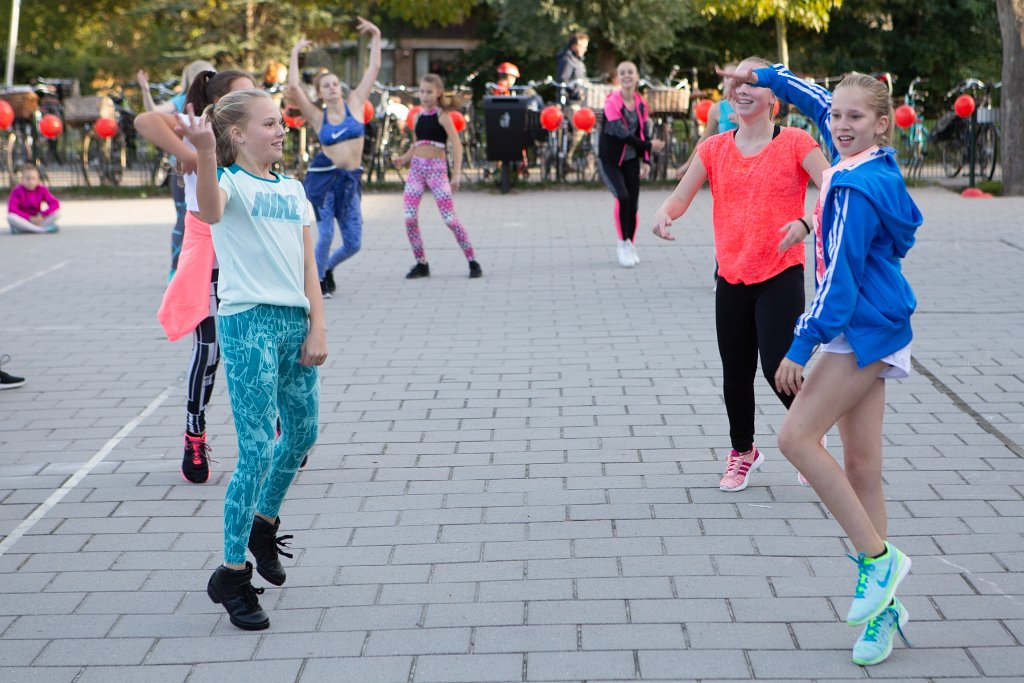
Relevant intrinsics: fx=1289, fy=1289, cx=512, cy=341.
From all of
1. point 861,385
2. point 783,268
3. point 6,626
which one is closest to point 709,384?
point 783,268

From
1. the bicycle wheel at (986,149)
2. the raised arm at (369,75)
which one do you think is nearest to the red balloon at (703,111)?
the bicycle wheel at (986,149)

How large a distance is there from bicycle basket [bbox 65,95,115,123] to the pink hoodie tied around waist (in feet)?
52.6

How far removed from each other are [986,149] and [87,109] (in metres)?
13.8

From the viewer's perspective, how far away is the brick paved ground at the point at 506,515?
3717mm

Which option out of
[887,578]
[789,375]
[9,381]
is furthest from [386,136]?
[887,578]

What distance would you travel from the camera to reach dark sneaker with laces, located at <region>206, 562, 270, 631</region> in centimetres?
388

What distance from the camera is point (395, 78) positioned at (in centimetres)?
4781

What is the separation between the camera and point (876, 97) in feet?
12.0

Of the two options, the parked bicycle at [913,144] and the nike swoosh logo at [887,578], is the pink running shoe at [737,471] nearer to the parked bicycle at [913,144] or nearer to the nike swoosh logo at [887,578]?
A: the nike swoosh logo at [887,578]

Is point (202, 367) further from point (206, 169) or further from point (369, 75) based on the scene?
point (369, 75)

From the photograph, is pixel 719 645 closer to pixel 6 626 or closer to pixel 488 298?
pixel 6 626

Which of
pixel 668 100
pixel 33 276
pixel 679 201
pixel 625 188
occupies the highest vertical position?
pixel 679 201

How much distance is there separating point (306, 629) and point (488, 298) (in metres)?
6.28

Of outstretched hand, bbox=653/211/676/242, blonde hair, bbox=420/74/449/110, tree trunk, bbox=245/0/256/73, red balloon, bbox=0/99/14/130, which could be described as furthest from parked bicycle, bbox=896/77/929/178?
tree trunk, bbox=245/0/256/73
